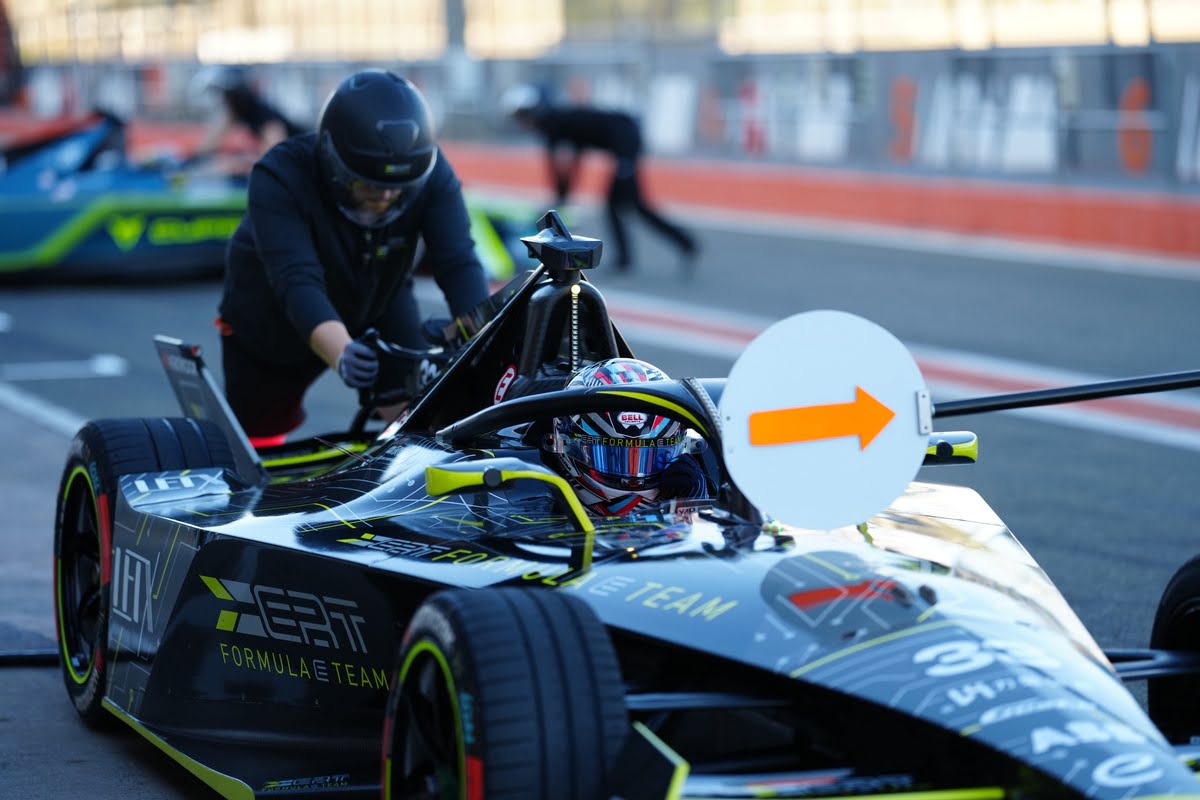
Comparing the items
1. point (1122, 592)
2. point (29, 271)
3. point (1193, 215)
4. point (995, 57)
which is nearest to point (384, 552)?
point (1122, 592)

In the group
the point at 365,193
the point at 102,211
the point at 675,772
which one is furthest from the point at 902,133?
the point at 675,772

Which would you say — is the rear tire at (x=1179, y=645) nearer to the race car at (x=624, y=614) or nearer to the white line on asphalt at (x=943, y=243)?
the race car at (x=624, y=614)

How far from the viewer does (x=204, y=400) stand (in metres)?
5.92

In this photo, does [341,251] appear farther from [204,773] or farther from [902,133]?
[902,133]

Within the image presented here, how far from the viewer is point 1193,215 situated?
15383 mm

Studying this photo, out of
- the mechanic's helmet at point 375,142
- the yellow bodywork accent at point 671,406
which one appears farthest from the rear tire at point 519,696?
the mechanic's helmet at point 375,142

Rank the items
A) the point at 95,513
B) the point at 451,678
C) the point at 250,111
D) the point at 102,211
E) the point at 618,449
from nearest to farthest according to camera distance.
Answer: the point at 451,678, the point at 618,449, the point at 95,513, the point at 250,111, the point at 102,211

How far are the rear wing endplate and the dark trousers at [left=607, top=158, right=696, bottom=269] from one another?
9903 millimetres

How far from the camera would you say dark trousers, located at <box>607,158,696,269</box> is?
16000 mm

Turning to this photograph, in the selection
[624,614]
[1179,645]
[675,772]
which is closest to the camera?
[675,772]

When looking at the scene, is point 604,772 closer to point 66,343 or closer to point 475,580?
point 475,580

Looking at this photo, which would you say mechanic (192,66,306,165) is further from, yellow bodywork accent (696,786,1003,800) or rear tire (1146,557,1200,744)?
yellow bodywork accent (696,786,1003,800)

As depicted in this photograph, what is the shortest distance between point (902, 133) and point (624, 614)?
1673cm

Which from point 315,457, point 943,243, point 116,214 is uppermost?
point 315,457
